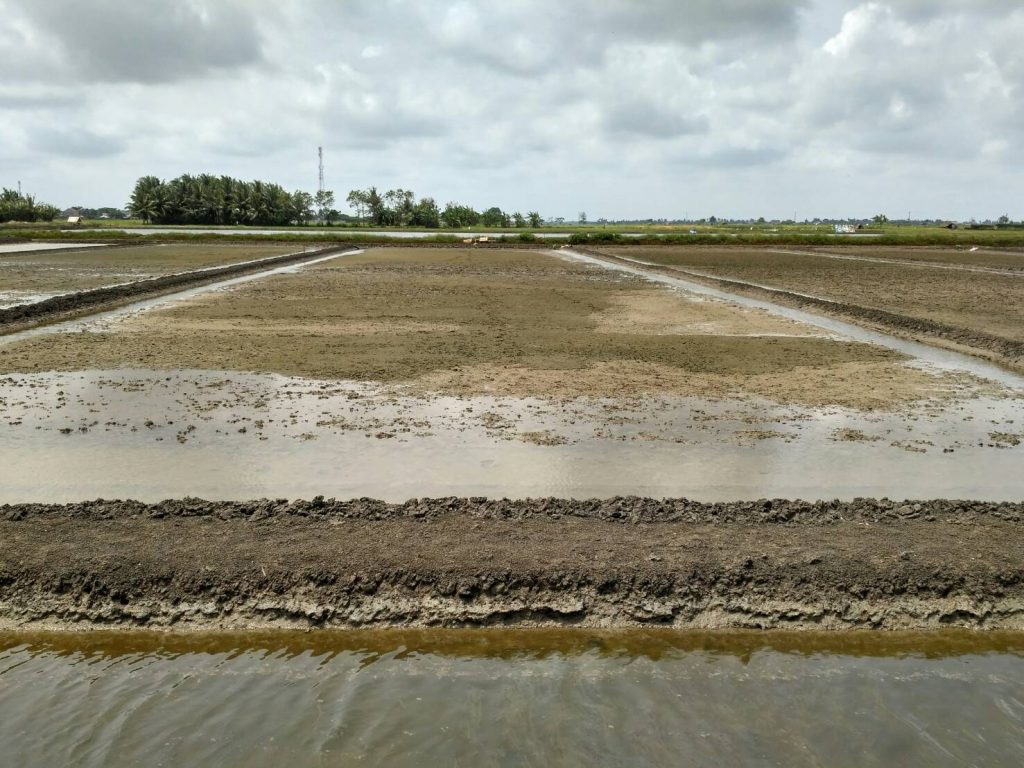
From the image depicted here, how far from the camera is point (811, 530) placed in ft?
19.3

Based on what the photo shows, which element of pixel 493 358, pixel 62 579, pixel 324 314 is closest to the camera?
pixel 62 579

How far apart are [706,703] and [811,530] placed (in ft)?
7.54

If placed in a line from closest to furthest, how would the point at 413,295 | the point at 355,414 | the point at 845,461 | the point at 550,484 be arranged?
1. the point at 550,484
2. the point at 845,461
3. the point at 355,414
4. the point at 413,295

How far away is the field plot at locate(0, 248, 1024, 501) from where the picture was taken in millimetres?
7402

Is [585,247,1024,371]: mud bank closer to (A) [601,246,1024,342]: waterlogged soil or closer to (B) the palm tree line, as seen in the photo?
(A) [601,246,1024,342]: waterlogged soil

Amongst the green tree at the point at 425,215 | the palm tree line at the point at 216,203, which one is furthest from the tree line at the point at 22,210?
the green tree at the point at 425,215

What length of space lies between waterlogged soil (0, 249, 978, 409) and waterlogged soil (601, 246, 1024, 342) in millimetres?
4384

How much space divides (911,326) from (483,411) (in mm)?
12750

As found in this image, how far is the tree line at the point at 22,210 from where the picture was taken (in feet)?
296

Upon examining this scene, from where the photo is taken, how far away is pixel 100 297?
70.7 ft

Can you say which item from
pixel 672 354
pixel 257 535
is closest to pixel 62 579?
pixel 257 535

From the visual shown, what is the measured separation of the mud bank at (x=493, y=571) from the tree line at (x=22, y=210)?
103 metres

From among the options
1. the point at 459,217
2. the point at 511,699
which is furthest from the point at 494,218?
the point at 511,699

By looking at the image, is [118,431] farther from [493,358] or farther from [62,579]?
[493,358]
